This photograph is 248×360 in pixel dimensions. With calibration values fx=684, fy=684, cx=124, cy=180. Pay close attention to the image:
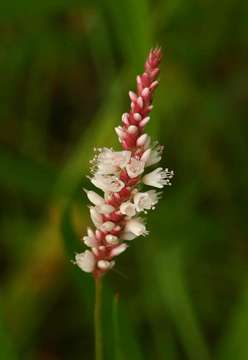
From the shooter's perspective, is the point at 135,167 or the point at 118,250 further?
the point at 118,250

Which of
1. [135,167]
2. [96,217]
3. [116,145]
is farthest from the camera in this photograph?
[116,145]

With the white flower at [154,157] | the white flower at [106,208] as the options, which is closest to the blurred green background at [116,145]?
the white flower at [154,157]

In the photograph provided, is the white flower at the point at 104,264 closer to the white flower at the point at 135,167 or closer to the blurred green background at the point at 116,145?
the white flower at the point at 135,167

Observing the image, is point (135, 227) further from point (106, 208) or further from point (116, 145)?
point (116, 145)

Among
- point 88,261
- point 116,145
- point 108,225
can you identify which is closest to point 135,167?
point 108,225

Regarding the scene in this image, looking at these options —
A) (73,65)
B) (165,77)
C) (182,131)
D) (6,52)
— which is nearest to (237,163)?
(182,131)

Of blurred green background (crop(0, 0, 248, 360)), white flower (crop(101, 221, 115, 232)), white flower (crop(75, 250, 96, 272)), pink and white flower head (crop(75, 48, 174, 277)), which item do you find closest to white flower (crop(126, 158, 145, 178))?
pink and white flower head (crop(75, 48, 174, 277))

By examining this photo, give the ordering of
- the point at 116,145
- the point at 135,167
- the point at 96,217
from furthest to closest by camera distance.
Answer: the point at 116,145
the point at 96,217
the point at 135,167

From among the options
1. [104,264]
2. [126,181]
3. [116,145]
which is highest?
[116,145]

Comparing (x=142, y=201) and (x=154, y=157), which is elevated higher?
(x=154, y=157)
